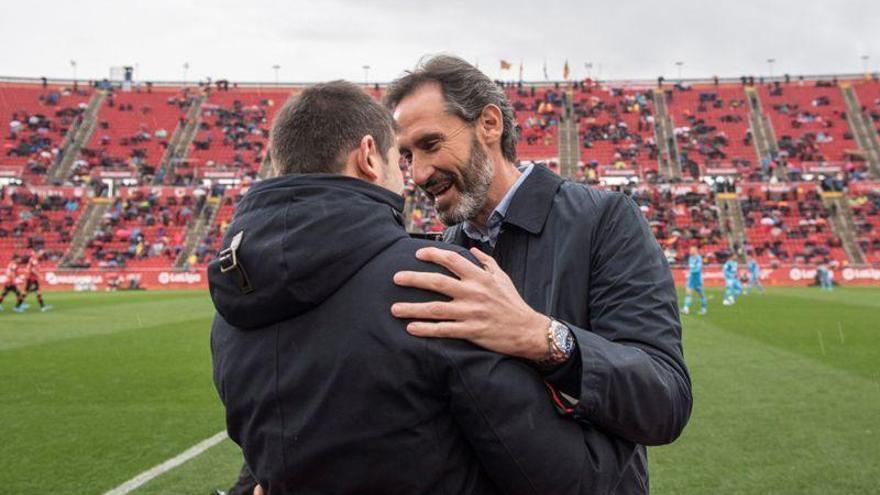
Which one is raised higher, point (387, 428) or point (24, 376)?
point (387, 428)

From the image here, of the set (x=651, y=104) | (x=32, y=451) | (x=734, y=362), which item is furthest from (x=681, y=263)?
(x=32, y=451)

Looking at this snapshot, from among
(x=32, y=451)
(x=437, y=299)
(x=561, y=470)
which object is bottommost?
(x=32, y=451)

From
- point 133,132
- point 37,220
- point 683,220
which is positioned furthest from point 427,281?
point 133,132

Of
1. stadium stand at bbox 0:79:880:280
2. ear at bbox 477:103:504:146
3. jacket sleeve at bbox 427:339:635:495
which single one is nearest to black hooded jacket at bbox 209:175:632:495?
jacket sleeve at bbox 427:339:635:495

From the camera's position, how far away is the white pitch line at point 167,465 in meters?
5.91

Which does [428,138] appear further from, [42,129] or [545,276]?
[42,129]

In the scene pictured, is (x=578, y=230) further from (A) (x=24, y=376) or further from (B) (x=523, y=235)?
(A) (x=24, y=376)

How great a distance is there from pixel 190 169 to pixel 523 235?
51.6 meters

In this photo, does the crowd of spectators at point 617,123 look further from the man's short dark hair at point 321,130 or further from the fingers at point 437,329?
the fingers at point 437,329

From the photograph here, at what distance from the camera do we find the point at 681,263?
128 ft

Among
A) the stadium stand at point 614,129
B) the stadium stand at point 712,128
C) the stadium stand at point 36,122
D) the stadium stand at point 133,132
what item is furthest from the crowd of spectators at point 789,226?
the stadium stand at point 36,122

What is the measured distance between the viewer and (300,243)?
5.28 ft

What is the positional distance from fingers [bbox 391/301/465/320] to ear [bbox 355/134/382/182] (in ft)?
1.27

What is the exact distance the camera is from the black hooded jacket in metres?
1.60
